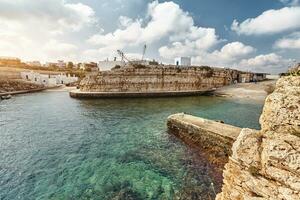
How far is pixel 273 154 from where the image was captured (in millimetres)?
3824

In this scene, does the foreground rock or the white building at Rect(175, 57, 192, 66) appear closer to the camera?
the foreground rock

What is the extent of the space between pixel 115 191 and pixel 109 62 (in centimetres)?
4854

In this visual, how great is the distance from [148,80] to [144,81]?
3.55ft

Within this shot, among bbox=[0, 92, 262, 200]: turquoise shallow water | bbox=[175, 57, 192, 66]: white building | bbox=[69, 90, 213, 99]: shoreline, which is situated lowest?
bbox=[0, 92, 262, 200]: turquoise shallow water

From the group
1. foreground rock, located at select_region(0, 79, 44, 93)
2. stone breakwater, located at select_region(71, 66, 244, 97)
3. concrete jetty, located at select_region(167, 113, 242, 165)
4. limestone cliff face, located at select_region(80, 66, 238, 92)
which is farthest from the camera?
foreground rock, located at select_region(0, 79, 44, 93)

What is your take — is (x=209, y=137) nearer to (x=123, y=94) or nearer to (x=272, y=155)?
(x=272, y=155)

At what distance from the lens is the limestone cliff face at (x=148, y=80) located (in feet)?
142

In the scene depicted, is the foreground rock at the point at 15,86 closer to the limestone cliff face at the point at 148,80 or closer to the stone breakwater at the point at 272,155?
the limestone cliff face at the point at 148,80

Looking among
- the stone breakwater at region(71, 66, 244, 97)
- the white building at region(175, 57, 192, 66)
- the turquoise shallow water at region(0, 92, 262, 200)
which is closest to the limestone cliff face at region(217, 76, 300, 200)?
the turquoise shallow water at region(0, 92, 262, 200)

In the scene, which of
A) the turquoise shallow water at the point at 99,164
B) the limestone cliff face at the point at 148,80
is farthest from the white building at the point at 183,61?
the turquoise shallow water at the point at 99,164

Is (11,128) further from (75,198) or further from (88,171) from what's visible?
(75,198)

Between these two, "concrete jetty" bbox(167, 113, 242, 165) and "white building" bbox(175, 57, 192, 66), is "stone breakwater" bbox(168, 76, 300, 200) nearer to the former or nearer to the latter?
"concrete jetty" bbox(167, 113, 242, 165)

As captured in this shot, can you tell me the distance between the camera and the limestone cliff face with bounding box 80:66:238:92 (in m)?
43.2

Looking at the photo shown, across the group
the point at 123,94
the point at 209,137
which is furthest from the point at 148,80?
the point at 209,137
